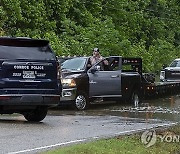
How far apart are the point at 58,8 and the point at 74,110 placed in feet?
53.2

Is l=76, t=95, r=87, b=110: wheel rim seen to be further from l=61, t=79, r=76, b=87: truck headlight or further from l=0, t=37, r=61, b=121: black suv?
l=0, t=37, r=61, b=121: black suv

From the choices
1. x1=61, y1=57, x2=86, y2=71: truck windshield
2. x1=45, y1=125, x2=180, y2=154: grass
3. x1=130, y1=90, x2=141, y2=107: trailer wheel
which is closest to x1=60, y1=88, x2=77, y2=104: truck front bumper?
x1=61, y1=57, x2=86, y2=71: truck windshield

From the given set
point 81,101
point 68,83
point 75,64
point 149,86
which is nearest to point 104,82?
point 75,64

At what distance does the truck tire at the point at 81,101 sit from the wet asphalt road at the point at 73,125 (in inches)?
11.2

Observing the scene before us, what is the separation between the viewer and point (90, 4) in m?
37.6

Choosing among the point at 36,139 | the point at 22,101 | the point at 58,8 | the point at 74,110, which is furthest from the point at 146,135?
the point at 58,8

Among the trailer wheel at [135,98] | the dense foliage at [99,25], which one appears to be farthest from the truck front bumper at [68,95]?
the dense foliage at [99,25]

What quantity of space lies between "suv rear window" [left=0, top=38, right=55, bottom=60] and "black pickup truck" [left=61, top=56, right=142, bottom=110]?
4.27 meters

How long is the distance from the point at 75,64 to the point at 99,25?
14.7m

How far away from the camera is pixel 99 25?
33.7 m

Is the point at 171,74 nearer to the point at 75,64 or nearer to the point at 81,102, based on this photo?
the point at 75,64

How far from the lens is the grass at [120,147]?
30.1ft

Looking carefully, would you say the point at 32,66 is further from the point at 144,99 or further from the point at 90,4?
the point at 90,4

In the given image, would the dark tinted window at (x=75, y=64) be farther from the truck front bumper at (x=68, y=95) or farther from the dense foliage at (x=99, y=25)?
the dense foliage at (x=99, y=25)
